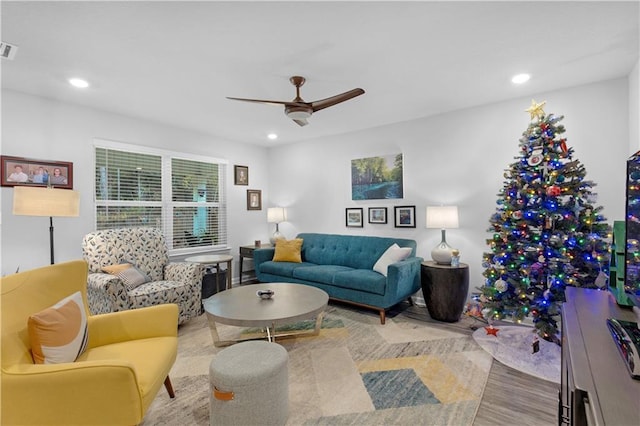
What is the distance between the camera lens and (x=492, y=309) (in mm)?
2902

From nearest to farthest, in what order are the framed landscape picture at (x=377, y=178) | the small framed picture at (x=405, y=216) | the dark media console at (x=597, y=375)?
the dark media console at (x=597, y=375)
the small framed picture at (x=405, y=216)
the framed landscape picture at (x=377, y=178)

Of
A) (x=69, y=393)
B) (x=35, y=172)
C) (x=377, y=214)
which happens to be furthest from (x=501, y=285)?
(x=35, y=172)

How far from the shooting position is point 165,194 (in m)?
4.46

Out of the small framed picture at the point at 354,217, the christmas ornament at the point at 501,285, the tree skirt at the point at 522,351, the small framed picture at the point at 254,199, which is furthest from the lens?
the small framed picture at the point at 254,199

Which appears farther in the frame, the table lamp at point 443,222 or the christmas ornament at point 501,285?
the table lamp at point 443,222

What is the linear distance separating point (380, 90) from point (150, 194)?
11.1 feet

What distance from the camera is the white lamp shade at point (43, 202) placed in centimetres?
259

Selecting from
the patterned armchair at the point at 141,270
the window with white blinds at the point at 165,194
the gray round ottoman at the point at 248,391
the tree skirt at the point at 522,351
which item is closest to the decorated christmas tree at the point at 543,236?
the tree skirt at the point at 522,351

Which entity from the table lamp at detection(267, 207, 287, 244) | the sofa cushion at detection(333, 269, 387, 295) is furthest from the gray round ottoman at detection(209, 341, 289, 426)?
the table lamp at detection(267, 207, 287, 244)

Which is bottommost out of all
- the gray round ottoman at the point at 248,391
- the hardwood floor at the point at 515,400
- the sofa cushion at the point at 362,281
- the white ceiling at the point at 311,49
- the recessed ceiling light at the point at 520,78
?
the hardwood floor at the point at 515,400

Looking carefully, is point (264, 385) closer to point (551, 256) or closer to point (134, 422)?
point (134, 422)

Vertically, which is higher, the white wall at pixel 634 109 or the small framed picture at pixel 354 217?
the white wall at pixel 634 109

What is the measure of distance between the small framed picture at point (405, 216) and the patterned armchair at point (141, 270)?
8.85 ft

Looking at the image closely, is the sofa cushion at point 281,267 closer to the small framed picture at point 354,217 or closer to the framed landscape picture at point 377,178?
the small framed picture at point 354,217
